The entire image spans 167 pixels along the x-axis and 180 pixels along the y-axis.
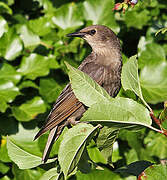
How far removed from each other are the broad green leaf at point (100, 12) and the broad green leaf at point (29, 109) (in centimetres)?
71

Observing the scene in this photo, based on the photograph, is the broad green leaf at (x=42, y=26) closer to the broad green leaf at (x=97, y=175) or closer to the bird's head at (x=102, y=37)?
the bird's head at (x=102, y=37)

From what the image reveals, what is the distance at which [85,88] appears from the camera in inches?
45.8


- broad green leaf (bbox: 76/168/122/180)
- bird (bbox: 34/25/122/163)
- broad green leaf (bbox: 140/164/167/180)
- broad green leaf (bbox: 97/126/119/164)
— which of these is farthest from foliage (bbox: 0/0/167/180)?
broad green leaf (bbox: 140/164/167/180)

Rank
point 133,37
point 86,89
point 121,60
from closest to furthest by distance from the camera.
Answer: point 86,89, point 121,60, point 133,37

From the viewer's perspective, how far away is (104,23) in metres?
2.82

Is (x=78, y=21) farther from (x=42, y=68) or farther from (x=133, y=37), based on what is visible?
(x=133, y=37)

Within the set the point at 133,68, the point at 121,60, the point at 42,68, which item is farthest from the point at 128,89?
the point at 42,68

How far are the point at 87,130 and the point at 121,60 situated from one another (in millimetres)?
1415

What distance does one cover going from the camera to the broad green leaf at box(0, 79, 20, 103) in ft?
8.26

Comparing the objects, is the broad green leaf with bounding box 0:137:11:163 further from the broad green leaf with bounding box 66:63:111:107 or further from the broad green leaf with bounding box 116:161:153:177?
the broad green leaf with bounding box 66:63:111:107

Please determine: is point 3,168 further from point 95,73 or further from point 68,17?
point 68,17

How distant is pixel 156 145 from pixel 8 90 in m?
1.14

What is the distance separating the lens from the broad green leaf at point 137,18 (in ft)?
10.7

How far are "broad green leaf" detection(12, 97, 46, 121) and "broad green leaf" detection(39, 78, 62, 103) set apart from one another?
0.17ft
